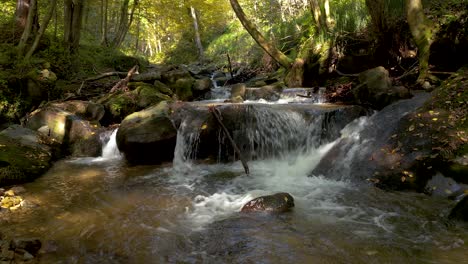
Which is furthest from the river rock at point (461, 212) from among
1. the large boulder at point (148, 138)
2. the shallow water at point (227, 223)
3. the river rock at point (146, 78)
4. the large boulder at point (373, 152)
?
the river rock at point (146, 78)

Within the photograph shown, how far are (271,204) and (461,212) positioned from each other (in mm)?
2160

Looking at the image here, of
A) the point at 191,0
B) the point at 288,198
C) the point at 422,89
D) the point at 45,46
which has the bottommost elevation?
the point at 288,198

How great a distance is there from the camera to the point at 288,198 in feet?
16.2

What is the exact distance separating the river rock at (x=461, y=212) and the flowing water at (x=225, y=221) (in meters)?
0.15

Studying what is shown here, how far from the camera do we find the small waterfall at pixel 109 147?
28.6 ft

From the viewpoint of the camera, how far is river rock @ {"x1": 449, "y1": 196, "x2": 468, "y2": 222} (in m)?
4.06

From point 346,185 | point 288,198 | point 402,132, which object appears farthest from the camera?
point 402,132

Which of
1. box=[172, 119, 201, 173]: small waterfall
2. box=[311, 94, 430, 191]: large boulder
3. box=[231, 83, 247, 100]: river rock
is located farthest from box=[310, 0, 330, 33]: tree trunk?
box=[172, 119, 201, 173]: small waterfall

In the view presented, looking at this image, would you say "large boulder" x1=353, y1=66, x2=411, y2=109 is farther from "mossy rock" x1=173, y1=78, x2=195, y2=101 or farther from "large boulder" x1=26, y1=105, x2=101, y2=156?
"large boulder" x1=26, y1=105, x2=101, y2=156

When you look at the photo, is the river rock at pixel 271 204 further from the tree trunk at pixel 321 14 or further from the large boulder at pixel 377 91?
the tree trunk at pixel 321 14

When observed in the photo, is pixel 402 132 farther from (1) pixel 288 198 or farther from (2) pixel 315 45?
(2) pixel 315 45

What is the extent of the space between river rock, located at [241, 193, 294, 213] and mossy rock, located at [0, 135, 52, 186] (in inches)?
162

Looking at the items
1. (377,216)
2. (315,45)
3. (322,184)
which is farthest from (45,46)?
(377,216)

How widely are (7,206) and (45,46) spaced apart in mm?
10455
